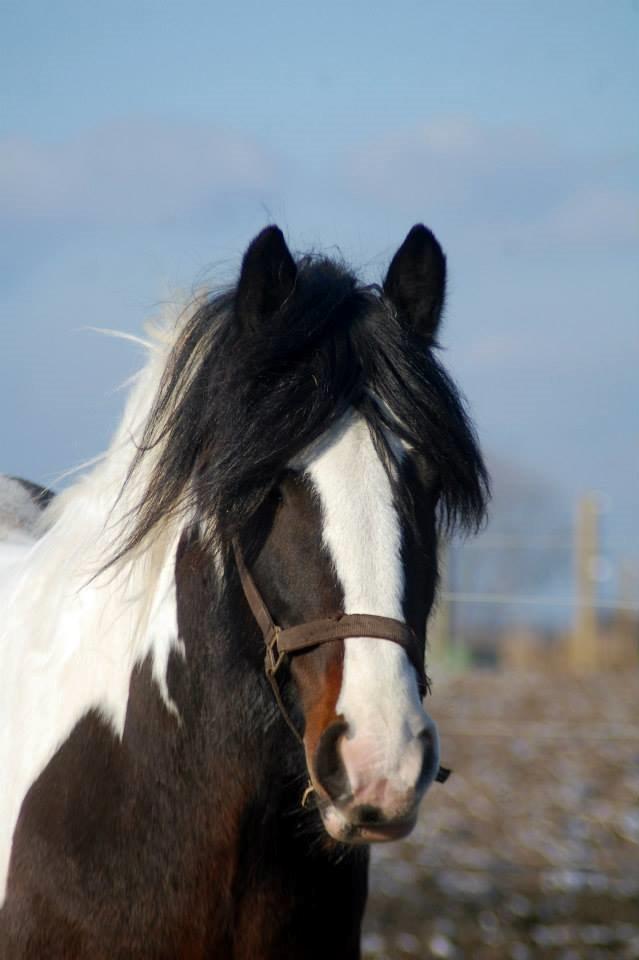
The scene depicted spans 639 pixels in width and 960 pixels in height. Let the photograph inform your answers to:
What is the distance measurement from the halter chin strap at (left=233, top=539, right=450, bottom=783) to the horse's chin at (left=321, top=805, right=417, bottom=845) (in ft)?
0.66

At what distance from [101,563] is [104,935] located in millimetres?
739

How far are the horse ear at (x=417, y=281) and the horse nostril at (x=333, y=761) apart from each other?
0.91 meters

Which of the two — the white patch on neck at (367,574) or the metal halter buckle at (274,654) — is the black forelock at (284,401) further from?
the metal halter buckle at (274,654)

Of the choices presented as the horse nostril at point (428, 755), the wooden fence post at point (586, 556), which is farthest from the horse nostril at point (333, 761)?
the wooden fence post at point (586, 556)


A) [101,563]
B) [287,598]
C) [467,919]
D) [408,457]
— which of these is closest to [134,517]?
[101,563]

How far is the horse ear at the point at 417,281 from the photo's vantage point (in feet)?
7.97

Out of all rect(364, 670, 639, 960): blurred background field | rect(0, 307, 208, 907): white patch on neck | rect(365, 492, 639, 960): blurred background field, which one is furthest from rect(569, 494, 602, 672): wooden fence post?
rect(0, 307, 208, 907): white patch on neck

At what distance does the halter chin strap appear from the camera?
1.97 metres

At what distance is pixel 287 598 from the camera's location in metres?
2.10

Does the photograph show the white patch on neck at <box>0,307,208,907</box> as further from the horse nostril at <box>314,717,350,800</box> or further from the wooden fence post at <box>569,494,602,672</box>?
the wooden fence post at <box>569,494,602,672</box>

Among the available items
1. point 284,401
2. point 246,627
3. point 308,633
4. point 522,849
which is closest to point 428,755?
point 308,633

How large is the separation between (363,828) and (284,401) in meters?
0.78

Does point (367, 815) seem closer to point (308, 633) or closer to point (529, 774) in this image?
point (308, 633)

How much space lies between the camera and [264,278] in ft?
7.43
